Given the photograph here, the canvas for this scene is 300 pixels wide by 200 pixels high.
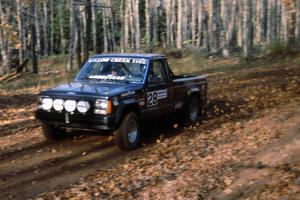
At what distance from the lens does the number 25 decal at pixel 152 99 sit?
9375 millimetres

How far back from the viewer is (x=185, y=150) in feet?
28.2

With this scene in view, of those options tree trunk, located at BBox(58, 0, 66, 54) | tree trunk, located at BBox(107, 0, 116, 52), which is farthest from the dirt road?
tree trunk, located at BBox(58, 0, 66, 54)

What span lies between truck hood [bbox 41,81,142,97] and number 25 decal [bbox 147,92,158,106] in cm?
33

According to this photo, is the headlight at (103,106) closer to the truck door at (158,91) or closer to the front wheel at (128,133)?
the front wheel at (128,133)

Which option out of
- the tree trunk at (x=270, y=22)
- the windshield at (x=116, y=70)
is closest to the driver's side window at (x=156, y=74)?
the windshield at (x=116, y=70)

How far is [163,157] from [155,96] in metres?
1.74

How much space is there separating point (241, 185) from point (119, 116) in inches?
105

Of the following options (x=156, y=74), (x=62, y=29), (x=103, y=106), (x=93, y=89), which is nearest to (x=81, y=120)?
(x=103, y=106)

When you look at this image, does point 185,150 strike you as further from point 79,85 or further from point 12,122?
point 12,122

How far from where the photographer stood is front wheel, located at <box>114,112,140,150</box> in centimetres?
855

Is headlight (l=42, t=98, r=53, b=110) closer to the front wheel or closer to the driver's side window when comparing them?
the front wheel

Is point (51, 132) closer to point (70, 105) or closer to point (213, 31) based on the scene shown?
point (70, 105)

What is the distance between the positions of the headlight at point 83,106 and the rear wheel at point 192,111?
331cm

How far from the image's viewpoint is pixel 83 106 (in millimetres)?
8375
